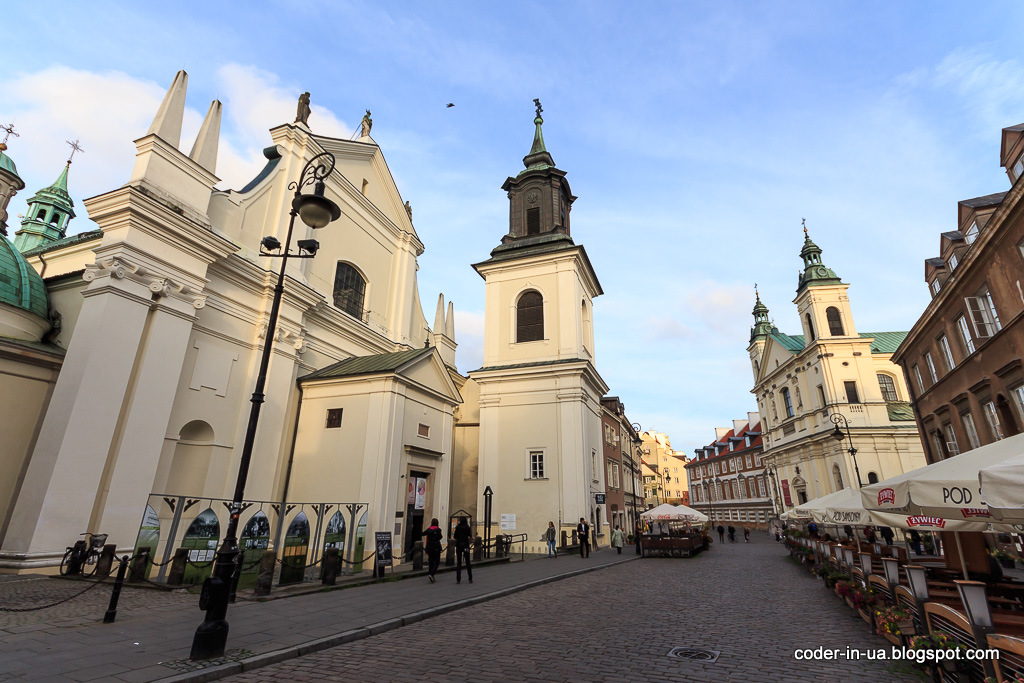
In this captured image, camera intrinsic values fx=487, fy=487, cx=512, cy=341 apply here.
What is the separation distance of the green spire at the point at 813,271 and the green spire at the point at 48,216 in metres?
62.3

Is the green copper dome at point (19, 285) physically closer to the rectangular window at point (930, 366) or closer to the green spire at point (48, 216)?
the green spire at point (48, 216)

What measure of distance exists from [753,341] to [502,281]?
1864 inches

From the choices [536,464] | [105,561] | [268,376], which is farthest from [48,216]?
[536,464]

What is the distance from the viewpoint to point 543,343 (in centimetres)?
2869

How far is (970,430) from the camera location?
16.8 meters

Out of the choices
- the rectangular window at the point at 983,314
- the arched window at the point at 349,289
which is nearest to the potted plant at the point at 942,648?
the rectangular window at the point at 983,314

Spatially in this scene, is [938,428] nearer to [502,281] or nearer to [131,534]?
[502,281]

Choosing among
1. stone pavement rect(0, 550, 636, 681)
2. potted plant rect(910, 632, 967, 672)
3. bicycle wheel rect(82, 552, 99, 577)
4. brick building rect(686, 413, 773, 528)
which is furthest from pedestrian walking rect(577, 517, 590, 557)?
brick building rect(686, 413, 773, 528)

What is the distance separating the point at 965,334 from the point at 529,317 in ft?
64.2

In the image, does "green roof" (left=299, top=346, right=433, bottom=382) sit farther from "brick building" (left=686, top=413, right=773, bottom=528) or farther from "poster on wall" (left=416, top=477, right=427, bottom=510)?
"brick building" (left=686, top=413, right=773, bottom=528)

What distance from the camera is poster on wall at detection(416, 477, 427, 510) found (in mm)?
19359

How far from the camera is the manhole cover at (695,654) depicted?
249 inches

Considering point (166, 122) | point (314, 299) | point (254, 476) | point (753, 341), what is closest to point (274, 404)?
Answer: point (254, 476)

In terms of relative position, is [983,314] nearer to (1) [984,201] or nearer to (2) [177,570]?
(1) [984,201]
